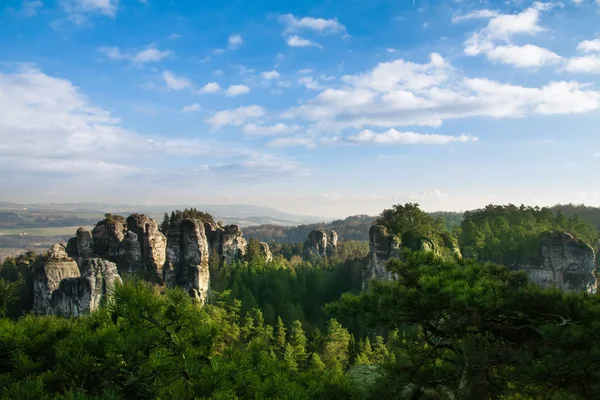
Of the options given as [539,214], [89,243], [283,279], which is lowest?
[283,279]

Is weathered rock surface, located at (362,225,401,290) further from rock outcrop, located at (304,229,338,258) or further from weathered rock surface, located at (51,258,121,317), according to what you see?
rock outcrop, located at (304,229,338,258)

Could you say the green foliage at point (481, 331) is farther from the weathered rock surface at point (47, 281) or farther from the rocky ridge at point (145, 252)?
the weathered rock surface at point (47, 281)

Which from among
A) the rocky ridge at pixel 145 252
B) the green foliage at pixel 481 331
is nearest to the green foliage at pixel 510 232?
the rocky ridge at pixel 145 252

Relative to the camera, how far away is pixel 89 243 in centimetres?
4119

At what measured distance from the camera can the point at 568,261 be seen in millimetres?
40406

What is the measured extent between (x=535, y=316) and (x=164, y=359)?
18.7 ft

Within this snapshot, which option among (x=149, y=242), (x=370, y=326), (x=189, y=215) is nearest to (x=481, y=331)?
(x=370, y=326)

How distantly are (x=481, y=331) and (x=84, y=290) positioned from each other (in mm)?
31361

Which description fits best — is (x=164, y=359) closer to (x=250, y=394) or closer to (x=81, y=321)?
(x=250, y=394)

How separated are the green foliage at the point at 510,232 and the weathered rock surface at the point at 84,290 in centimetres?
3232

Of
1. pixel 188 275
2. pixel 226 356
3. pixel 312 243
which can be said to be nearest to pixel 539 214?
pixel 312 243

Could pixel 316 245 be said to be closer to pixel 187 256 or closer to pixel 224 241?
pixel 224 241

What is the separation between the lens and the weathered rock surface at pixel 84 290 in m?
31.2

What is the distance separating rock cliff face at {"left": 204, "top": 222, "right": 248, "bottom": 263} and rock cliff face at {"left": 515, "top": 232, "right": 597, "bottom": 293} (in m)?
33.8
